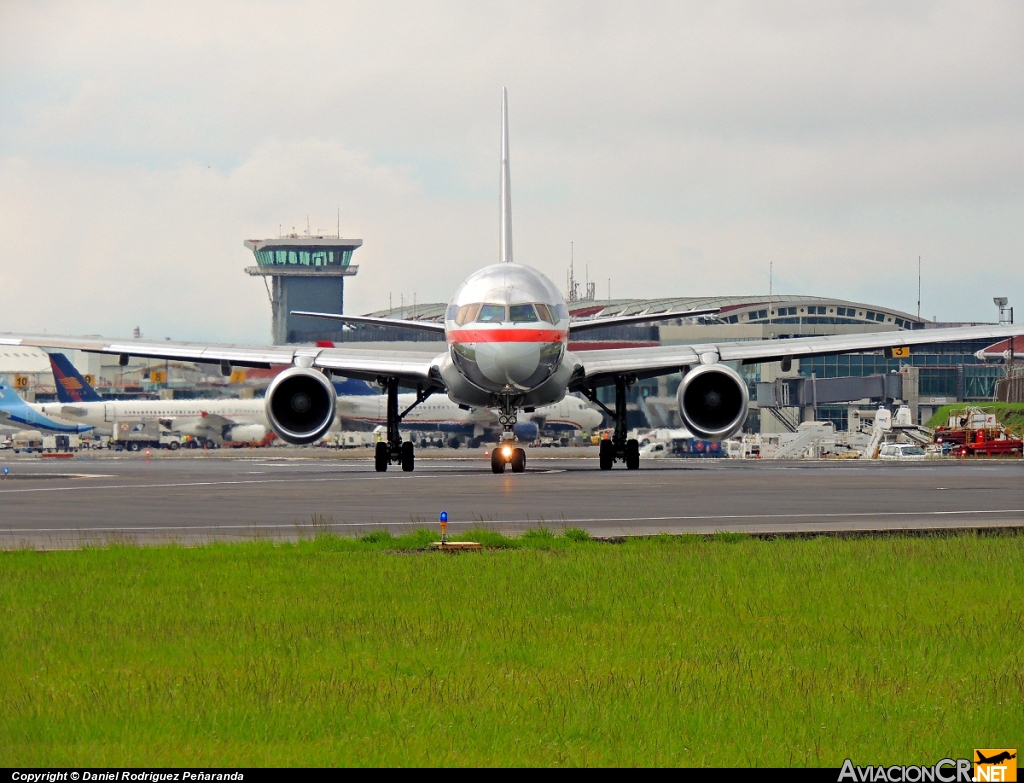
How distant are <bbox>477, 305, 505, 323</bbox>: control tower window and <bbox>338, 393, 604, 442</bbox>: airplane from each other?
219 ft

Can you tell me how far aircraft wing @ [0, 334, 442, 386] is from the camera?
136 ft

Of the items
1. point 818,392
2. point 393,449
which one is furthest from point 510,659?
point 818,392

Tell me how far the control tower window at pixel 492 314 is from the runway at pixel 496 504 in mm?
4120

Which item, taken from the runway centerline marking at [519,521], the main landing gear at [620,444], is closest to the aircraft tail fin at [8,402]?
the main landing gear at [620,444]

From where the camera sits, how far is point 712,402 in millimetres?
39469

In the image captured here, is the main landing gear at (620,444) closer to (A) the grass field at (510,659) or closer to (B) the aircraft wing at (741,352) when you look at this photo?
(B) the aircraft wing at (741,352)

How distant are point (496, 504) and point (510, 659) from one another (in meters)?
15.7

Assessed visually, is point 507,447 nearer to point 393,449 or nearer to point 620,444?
point 393,449

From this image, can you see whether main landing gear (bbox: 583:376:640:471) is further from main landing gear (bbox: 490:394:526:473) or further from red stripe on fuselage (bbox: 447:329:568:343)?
red stripe on fuselage (bbox: 447:329:568:343)

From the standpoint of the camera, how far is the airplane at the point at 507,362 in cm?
3759

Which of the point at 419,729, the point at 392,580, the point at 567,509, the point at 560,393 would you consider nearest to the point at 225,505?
the point at 567,509

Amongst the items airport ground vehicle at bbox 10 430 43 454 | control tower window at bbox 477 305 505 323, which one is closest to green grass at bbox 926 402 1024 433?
control tower window at bbox 477 305 505 323

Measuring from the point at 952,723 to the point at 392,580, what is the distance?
712cm

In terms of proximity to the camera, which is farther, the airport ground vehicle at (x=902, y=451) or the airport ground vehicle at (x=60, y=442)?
the airport ground vehicle at (x=60, y=442)
